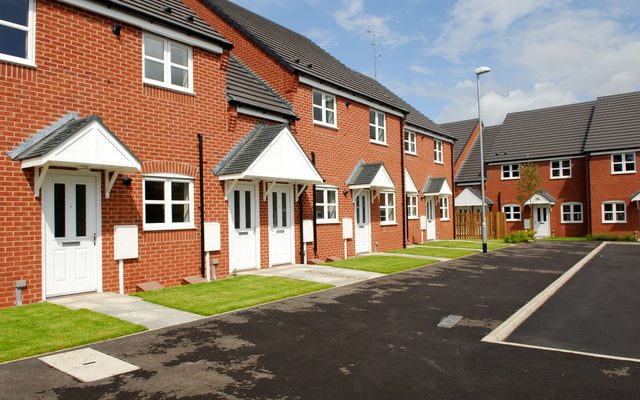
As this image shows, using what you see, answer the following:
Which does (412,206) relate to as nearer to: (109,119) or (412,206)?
(412,206)

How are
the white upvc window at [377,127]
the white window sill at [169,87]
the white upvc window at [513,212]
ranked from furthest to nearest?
the white upvc window at [513,212] → the white upvc window at [377,127] → the white window sill at [169,87]

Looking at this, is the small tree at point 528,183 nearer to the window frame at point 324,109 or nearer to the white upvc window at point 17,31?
the window frame at point 324,109

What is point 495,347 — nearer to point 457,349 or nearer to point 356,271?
point 457,349

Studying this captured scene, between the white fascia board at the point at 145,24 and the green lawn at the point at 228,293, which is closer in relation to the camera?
the green lawn at the point at 228,293

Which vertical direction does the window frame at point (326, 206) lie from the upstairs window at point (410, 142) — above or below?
below

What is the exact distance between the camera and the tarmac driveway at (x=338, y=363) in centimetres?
490

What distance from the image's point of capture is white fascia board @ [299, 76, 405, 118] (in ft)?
57.2

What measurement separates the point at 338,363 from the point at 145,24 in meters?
9.88

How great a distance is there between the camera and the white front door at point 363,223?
2007cm

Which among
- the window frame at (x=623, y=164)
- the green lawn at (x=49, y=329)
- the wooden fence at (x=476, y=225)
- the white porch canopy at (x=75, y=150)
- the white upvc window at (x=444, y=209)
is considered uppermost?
the window frame at (x=623, y=164)

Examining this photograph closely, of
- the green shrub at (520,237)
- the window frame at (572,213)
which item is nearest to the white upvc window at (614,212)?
the window frame at (572,213)

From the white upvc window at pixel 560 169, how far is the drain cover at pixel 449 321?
32523 millimetres

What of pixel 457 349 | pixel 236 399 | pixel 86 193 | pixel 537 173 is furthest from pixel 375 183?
pixel 537 173

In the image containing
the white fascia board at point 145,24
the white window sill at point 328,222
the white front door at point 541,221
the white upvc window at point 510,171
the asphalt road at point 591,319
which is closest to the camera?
the asphalt road at point 591,319
